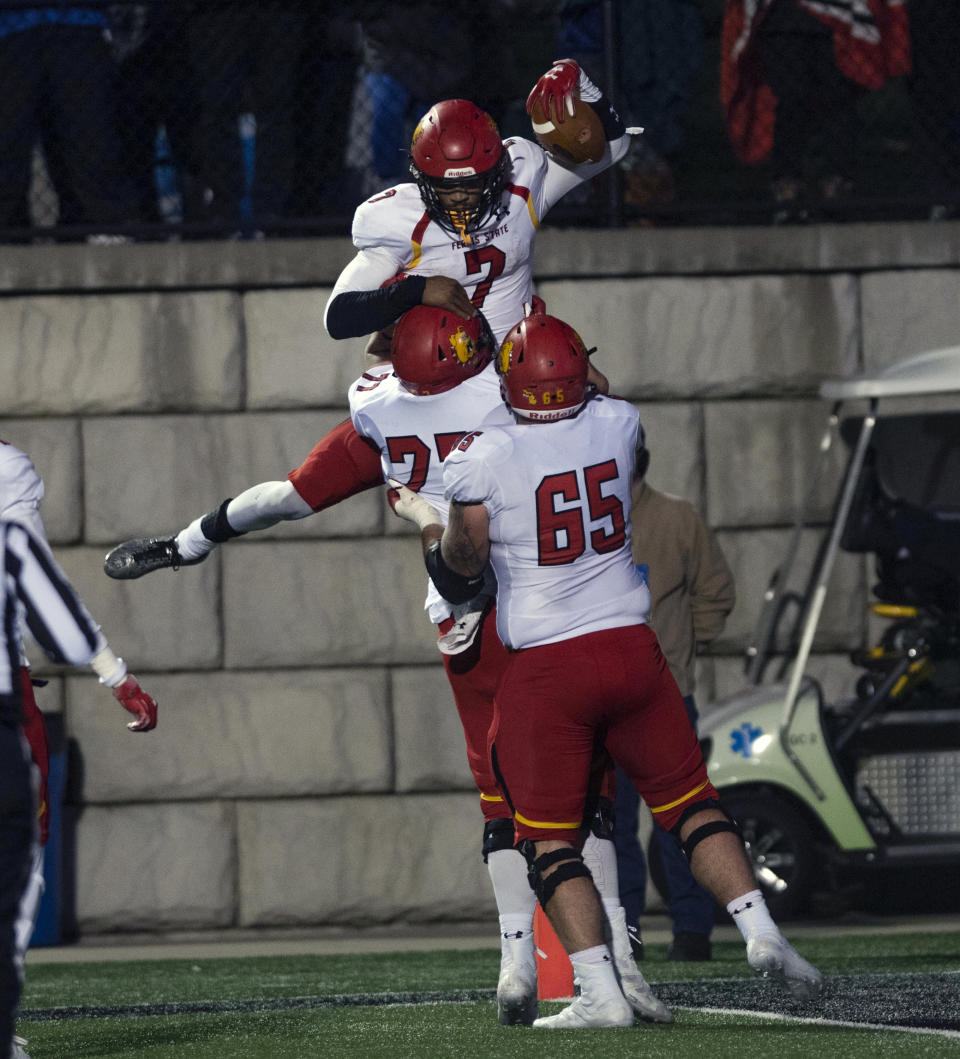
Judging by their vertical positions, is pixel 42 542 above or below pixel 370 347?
below

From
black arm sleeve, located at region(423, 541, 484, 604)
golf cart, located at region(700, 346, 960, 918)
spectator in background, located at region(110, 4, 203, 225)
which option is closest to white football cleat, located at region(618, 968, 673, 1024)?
black arm sleeve, located at region(423, 541, 484, 604)

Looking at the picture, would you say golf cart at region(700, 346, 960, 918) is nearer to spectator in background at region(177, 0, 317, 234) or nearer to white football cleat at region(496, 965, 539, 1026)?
spectator in background at region(177, 0, 317, 234)

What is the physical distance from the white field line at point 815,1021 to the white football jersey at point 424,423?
148 centimetres

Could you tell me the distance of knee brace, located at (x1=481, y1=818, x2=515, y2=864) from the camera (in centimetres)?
641

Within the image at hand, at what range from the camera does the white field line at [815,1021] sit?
5582 mm

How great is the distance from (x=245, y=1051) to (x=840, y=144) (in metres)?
6.83

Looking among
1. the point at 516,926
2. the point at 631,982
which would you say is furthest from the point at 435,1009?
the point at 631,982

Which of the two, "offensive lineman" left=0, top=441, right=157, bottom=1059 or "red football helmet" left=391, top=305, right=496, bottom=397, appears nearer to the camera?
"offensive lineman" left=0, top=441, right=157, bottom=1059

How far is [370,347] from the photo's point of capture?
22.0 ft

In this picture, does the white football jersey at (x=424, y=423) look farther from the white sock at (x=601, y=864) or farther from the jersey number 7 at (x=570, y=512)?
the white sock at (x=601, y=864)

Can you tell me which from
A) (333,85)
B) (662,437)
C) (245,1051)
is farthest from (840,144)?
(245,1051)

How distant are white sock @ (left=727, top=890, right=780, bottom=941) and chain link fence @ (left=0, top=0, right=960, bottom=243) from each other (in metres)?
5.68

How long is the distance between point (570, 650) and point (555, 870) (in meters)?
0.63

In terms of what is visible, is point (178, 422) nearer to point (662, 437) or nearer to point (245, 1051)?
point (662, 437)
